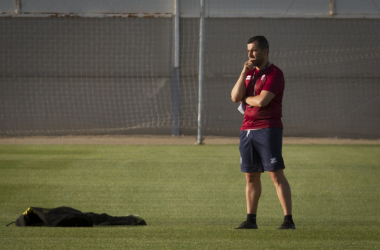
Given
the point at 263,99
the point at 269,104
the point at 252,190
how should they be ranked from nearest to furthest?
1. the point at 263,99
2. the point at 269,104
3. the point at 252,190

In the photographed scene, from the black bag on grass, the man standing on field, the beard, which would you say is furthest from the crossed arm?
the black bag on grass

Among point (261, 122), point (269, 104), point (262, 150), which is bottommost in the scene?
point (262, 150)

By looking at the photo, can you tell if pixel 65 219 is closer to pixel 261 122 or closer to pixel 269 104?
pixel 261 122

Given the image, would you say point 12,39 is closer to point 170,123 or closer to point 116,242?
point 170,123

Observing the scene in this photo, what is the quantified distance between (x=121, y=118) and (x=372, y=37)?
7.71 meters

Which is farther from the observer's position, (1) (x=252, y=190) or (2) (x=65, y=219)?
(2) (x=65, y=219)

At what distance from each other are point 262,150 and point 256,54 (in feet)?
2.58

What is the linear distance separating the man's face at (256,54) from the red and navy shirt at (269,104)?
9cm

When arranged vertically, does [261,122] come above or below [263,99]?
below

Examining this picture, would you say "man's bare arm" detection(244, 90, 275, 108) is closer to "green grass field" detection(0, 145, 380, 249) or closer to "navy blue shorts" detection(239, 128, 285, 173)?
A: "navy blue shorts" detection(239, 128, 285, 173)

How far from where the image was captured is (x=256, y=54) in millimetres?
4199

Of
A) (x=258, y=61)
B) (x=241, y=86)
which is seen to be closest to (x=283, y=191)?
(x=241, y=86)

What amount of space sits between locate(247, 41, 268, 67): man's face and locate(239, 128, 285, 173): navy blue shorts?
1.85 ft

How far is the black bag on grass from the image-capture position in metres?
4.62
